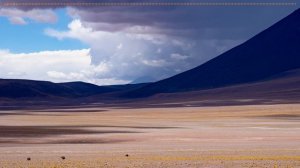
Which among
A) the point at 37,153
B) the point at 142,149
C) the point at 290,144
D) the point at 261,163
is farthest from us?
the point at 290,144

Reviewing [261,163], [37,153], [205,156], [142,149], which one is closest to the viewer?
[261,163]

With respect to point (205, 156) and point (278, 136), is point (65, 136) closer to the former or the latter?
point (278, 136)

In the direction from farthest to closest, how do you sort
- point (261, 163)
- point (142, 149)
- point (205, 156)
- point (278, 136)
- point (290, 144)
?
point (278, 136) < point (290, 144) < point (142, 149) < point (205, 156) < point (261, 163)

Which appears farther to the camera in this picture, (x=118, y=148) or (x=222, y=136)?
(x=222, y=136)

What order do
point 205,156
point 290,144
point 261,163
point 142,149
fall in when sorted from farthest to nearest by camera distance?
1. point 290,144
2. point 142,149
3. point 205,156
4. point 261,163

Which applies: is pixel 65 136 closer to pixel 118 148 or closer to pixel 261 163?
pixel 118 148

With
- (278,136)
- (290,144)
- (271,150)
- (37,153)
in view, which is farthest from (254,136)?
(37,153)

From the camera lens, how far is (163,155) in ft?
111

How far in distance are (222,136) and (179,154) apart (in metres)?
16.8

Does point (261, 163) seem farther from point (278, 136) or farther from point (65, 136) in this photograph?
point (65, 136)

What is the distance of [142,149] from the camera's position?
126 feet

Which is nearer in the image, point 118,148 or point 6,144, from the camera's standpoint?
point 118,148

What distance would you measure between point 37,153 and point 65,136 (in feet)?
53.2

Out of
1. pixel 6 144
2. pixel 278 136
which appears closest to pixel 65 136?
pixel 6 144
